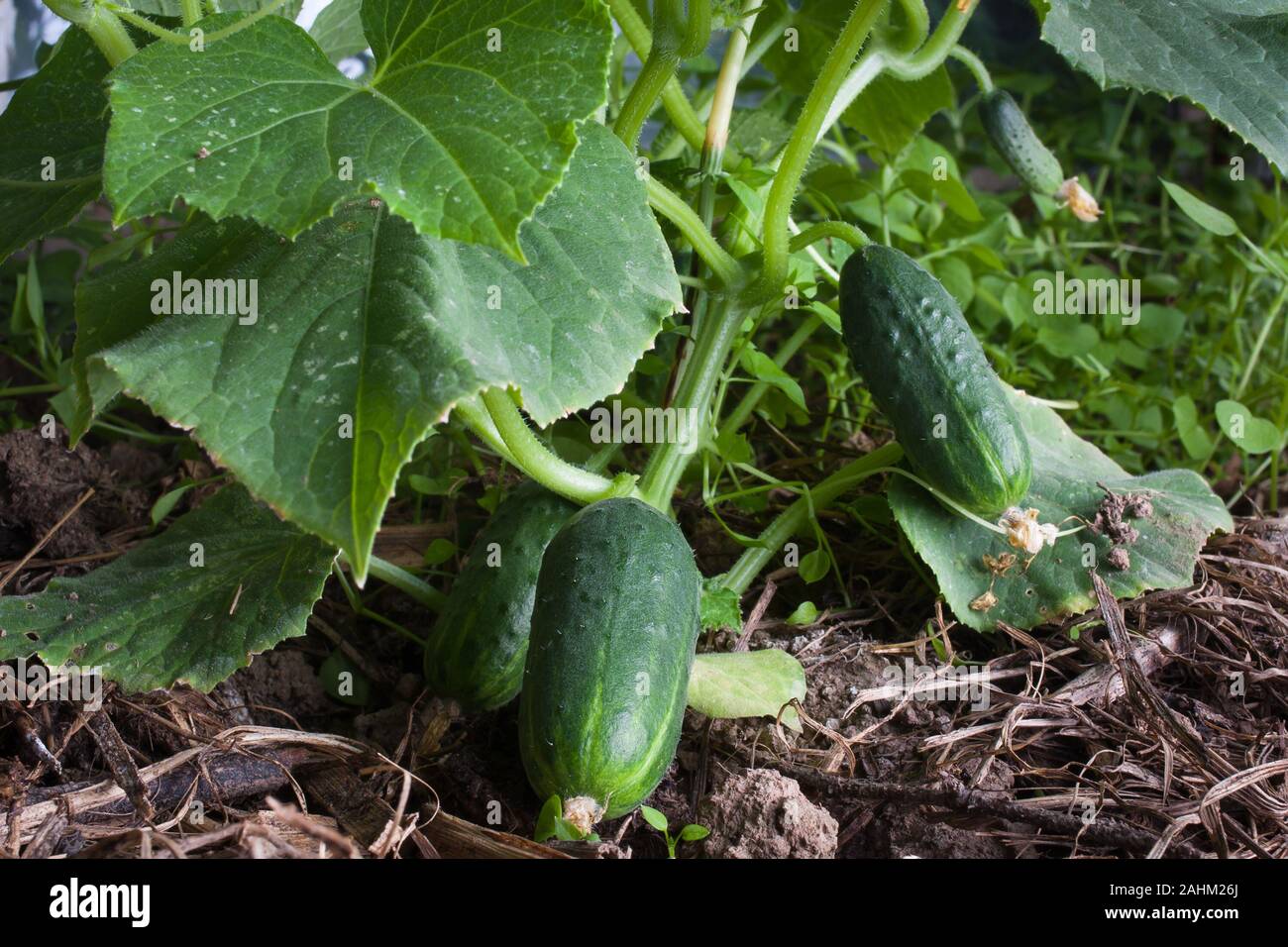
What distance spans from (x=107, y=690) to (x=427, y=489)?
56cm

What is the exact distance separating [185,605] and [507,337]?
582 millimetres

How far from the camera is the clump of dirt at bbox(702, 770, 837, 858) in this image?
1308mm

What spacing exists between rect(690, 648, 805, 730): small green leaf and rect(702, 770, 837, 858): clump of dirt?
0.32ft

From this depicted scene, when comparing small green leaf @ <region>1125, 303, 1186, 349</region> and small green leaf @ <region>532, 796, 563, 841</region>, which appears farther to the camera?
small green leaf @ <region>1125, 303, 1186, 349</region>

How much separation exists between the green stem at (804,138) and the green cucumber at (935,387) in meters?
0.14

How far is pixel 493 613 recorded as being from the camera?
1.51m

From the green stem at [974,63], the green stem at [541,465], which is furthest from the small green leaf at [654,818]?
the green stem at [974,63]

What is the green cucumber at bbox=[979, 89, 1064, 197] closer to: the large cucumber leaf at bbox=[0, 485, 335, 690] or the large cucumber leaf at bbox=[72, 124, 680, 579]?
the large cucumber leaf at bbox=[72, 124, 680, 579]

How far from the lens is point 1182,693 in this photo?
65.7 inches

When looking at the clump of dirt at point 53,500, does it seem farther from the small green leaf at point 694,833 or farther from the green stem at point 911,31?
the green stem at point 911,31

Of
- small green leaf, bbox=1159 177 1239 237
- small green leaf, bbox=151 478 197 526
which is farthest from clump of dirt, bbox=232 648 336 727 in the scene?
small green leaf, bbox=1159 177 1239 237

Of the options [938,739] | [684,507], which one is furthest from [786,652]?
[684,507]

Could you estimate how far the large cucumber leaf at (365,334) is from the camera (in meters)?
1.01
